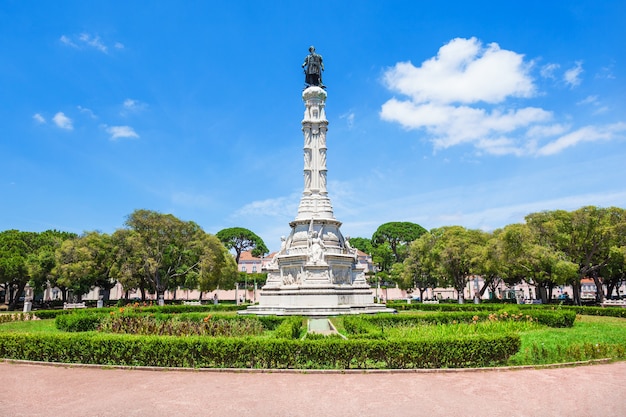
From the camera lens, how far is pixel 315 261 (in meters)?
32.2

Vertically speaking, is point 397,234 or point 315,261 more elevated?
point 397,234

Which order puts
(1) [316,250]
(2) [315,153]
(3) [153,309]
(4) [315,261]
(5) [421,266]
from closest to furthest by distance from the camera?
1. (4) [315,261]
2. (1) [316,250]
3. (3) [153,309]
4. (2) [315,153]
5. (5) [421,266]

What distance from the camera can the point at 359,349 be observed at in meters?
12.7

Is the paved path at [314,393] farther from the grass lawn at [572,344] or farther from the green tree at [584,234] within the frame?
the green tree at [584,234]

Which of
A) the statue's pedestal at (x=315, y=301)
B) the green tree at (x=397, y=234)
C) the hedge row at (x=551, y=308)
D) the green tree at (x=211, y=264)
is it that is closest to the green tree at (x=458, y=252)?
the hedge row at (x=551, y=308)

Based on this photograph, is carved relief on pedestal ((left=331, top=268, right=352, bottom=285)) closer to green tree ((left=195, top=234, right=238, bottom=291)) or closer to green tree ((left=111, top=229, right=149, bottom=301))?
green tree ((left=195, top=234, right=238, bottom=291))

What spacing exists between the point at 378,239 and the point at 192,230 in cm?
5075

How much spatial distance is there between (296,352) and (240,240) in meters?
77.6

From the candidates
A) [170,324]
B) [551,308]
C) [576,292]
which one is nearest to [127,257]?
[170,324]

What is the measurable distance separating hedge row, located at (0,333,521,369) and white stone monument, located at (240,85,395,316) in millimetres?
16397

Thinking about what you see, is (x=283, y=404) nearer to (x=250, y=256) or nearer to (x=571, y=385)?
(x=571, y=385)

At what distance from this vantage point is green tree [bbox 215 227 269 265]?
87.1 m

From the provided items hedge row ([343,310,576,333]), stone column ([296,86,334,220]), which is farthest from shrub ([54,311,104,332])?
stone column ([296,86,334,220])

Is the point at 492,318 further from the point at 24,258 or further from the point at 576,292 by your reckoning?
the point at 24,258
